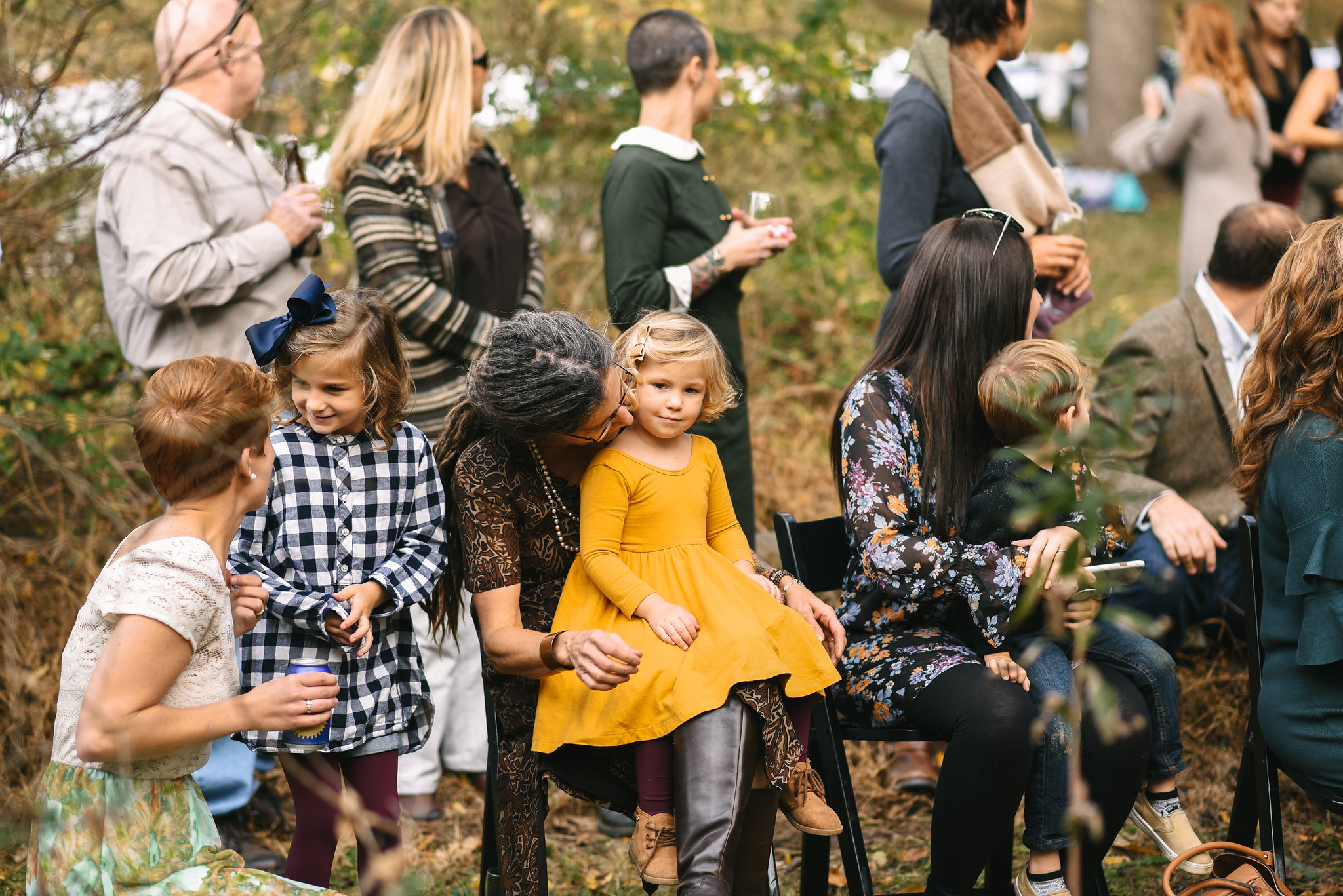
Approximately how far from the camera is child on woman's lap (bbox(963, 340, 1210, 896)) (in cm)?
257

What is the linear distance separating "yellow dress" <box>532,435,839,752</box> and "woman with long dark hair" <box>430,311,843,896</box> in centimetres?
5

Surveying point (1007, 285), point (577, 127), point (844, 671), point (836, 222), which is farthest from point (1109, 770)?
point (577, 127)

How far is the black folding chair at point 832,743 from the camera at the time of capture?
2.61m

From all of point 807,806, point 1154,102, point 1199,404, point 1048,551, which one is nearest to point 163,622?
point 807,806

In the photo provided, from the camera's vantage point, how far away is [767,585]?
8.50 ft

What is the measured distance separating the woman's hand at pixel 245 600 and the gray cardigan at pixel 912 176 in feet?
6.48

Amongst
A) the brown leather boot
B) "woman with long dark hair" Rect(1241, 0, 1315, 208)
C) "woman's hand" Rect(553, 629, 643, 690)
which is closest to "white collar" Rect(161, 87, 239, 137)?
"woman's hand" Rect(553, 629, 643, 690)

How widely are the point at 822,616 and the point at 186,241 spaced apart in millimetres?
1923

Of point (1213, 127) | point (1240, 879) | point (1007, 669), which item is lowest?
point (1240, 879)

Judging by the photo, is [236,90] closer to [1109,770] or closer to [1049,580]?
[1049,580]

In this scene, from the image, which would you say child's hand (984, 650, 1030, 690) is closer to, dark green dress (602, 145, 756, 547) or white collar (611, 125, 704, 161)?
dark green dress (602, 145, 756, 547)

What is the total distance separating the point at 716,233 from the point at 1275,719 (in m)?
A: 1.96

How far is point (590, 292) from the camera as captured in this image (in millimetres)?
6453

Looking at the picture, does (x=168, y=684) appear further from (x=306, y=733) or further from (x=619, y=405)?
(x=619, y=405)
